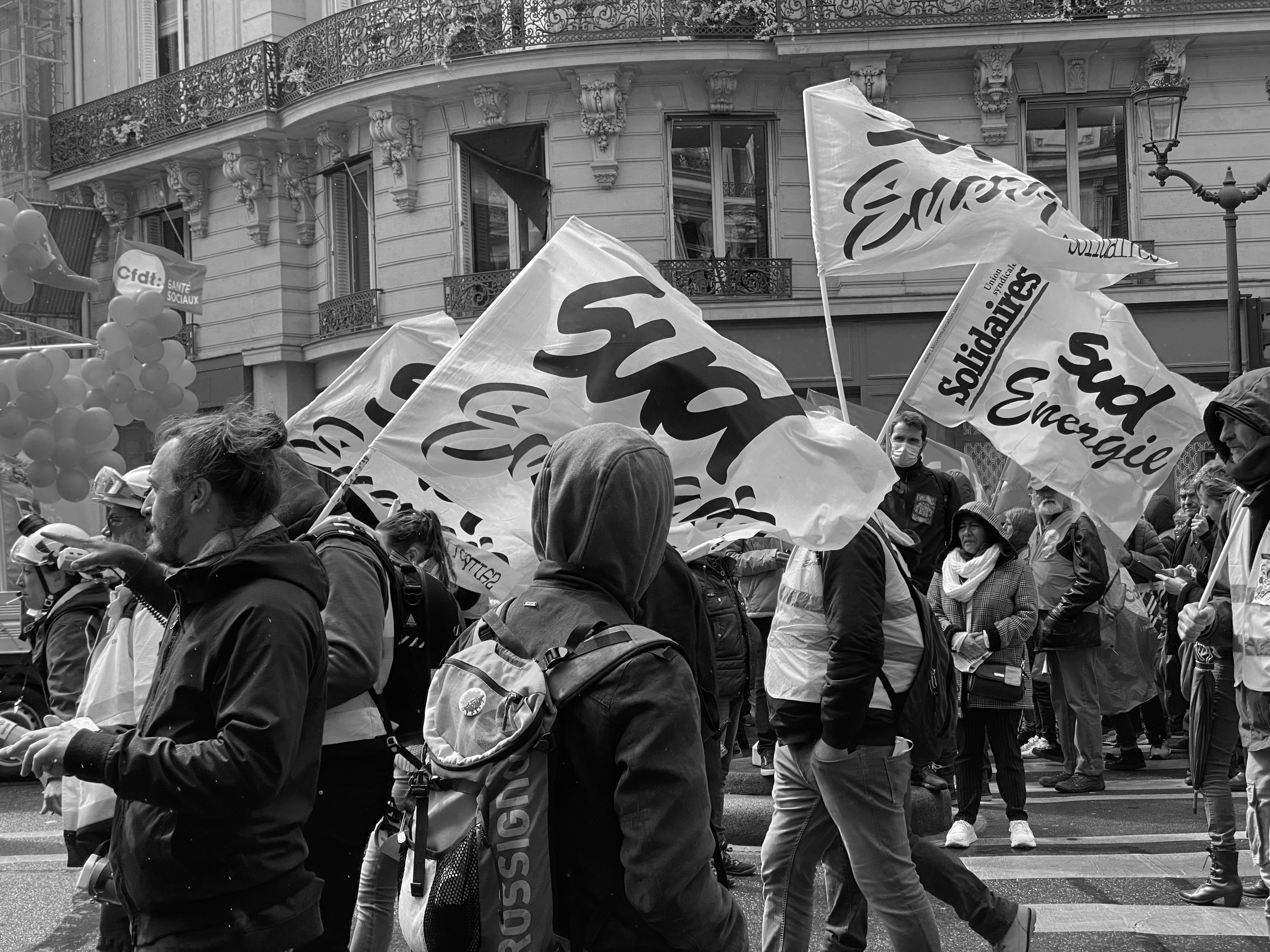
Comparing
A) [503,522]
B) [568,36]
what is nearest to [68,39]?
[568,36]

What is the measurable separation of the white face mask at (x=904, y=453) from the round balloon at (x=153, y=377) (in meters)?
4.54

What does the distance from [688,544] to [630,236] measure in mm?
13364

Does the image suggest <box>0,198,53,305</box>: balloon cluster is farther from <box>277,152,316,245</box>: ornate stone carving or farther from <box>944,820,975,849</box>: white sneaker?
<box>277,152,316,245</box>: ornate stone carving

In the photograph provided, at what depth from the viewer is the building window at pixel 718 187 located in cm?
1747

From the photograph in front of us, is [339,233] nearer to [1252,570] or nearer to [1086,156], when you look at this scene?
[1086,156]

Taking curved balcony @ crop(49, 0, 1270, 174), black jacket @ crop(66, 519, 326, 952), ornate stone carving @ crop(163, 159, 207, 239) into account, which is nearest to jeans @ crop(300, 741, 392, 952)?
black jacket @ crop(66, 519, 326, 952)

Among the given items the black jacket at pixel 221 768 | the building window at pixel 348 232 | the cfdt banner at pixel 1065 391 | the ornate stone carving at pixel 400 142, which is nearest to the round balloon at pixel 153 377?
the cfdt banner at pixel 1065 391

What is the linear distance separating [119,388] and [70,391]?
0.63 meters

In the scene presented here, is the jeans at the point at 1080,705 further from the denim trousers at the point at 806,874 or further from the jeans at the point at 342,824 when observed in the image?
the jeans at the point at 342,824

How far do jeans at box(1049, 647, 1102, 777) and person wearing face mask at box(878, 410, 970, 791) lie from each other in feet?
3.22

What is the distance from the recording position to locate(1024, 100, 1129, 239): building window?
17125 mm

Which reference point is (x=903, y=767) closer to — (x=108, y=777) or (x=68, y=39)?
(x=108, y=777)

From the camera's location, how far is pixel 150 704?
2701 millimetres

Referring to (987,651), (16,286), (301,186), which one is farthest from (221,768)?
(301,186)
